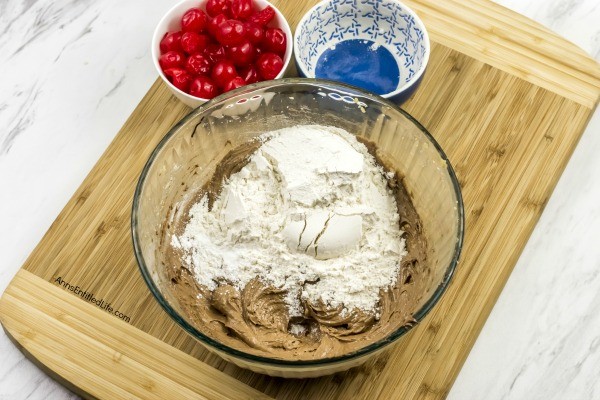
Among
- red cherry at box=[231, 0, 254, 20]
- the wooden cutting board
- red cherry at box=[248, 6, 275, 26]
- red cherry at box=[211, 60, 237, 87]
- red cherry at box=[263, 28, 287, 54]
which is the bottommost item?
the wooden cutting board

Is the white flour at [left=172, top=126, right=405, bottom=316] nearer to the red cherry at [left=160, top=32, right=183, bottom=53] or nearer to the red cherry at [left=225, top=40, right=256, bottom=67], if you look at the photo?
the red cherry at [left=225, top=40, right=256, bottom=67]

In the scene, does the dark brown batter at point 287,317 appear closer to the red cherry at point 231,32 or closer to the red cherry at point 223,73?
the red cherry at point 223,73

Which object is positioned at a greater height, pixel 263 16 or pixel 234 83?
pixel 263 16

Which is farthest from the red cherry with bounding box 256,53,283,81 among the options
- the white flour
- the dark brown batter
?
the dark brown batter

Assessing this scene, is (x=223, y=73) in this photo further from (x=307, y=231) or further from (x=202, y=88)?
(x=307, y=231)

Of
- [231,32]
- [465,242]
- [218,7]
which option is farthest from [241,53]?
[465,242]
